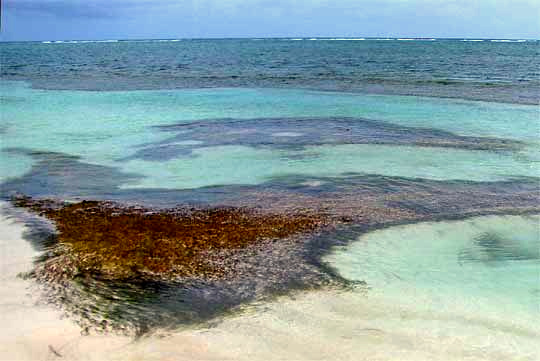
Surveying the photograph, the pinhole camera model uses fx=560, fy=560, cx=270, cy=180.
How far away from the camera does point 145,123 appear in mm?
18266

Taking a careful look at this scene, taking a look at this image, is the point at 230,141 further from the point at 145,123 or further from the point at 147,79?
the point at 147,79

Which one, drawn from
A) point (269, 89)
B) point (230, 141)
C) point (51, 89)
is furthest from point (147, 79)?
point (230, 141)

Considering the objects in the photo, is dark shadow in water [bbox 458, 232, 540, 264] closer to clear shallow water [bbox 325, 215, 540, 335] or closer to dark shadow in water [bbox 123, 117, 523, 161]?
clear shallow water [bbox 325, 215, 540, 335]

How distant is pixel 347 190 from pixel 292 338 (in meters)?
5.21

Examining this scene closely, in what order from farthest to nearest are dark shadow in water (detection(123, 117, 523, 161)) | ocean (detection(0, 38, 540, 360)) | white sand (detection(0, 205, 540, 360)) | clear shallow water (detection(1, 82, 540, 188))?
1. dark shadow in water (detection(123, 117, 523, 161))
2. clear shallow water (detection(1, 82, 540, 188))
3. ocean (detection(0, 38, 540, 360))
4. white sand (detection(0, 205, 540, 360))

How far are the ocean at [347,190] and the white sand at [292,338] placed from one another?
2cm

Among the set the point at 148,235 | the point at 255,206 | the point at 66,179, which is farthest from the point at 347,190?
the point at 66,179

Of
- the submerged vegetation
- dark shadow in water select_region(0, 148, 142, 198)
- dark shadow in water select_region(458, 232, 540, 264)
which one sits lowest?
dark shadow in water select_region(458, 232, 540, 264)

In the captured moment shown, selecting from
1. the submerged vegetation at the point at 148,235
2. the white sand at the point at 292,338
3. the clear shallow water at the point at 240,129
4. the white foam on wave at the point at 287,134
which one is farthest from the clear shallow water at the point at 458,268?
the white foam on wave at the point at 287,134

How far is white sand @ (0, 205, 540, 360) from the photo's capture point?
4.76 meters

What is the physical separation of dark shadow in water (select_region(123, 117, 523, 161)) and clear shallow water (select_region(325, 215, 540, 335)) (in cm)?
562

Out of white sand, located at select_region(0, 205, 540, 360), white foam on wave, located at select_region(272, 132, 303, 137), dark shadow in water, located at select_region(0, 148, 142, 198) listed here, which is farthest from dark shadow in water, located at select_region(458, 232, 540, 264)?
white foam on wave, located at select_region(272, 132, 303, 137)

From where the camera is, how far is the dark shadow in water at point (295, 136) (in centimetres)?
1400

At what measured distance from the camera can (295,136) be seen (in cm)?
1564
